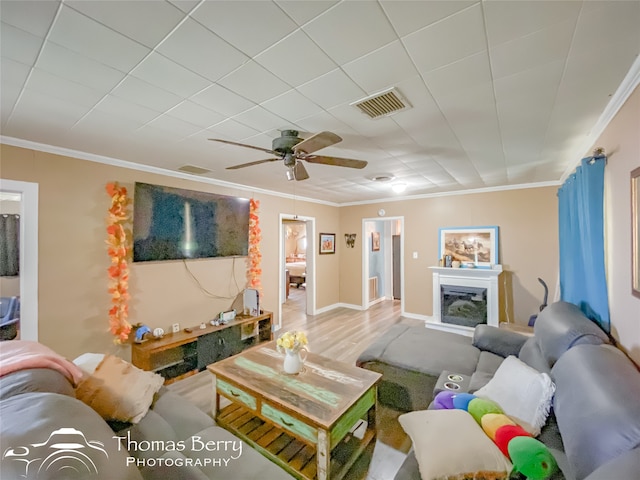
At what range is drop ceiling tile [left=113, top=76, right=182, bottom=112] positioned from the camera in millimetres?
1561

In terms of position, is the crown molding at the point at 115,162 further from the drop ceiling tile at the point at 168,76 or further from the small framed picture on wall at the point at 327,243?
the drop ceiling tile at the point at 168,76

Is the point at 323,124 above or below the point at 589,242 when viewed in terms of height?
above

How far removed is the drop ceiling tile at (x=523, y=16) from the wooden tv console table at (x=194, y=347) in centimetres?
376

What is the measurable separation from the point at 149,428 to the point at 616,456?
6.89ft

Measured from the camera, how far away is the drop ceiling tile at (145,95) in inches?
61.4

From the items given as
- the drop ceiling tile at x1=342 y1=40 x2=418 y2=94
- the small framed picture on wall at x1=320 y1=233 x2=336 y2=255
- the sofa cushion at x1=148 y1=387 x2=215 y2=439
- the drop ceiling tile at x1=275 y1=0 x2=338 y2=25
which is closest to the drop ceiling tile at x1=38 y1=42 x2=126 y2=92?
the drop ceiling tile at x1=275 y1=0 x2=338 y2=25

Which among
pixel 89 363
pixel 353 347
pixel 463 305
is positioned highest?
pixel 89 363

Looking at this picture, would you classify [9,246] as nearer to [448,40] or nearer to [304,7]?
[304,7]

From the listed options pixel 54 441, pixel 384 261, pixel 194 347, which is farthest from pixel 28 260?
pixel 384 261

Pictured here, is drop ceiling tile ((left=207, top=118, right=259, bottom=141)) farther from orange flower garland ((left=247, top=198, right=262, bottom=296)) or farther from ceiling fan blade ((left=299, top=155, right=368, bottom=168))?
orange flower garland ((left=247, top=198, right=262, bottom=296))

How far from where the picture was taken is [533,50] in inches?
50.6

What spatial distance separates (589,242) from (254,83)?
8.62 ft

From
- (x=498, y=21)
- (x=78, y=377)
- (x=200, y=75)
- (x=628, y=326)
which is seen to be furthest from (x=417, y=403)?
(x=200, y=75)

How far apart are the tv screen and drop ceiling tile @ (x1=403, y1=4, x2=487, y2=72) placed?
316cm
